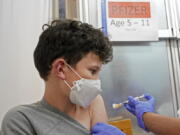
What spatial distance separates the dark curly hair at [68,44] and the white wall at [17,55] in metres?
0.25

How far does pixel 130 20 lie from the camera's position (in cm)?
162

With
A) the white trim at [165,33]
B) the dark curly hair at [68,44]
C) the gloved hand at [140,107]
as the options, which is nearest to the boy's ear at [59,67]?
the dark curly hair at [68,44]

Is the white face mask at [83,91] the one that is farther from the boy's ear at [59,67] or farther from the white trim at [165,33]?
the white trim at [165,33]

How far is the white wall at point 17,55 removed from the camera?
1210 mm

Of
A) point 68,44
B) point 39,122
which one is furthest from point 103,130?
point 68,44

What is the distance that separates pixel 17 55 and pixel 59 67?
39 centimetres

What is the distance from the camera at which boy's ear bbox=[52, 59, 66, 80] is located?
97cm

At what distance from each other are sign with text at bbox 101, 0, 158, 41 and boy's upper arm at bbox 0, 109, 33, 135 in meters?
0.91

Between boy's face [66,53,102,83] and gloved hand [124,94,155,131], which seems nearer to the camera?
boy's face [66,53,102,83]

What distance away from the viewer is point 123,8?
1.63 meters

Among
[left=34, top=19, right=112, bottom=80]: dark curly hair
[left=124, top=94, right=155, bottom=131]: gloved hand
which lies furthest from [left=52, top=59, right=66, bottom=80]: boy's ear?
[left=124, top=94, right=155, bottom=131]: gloved hand

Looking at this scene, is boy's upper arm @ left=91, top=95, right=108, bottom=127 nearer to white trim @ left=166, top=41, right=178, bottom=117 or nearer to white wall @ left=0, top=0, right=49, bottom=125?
white wall @ left=0, top=0, right=49, bottom=125

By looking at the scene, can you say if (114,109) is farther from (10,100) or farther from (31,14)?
(31,14)

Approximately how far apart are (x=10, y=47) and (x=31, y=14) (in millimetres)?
235
